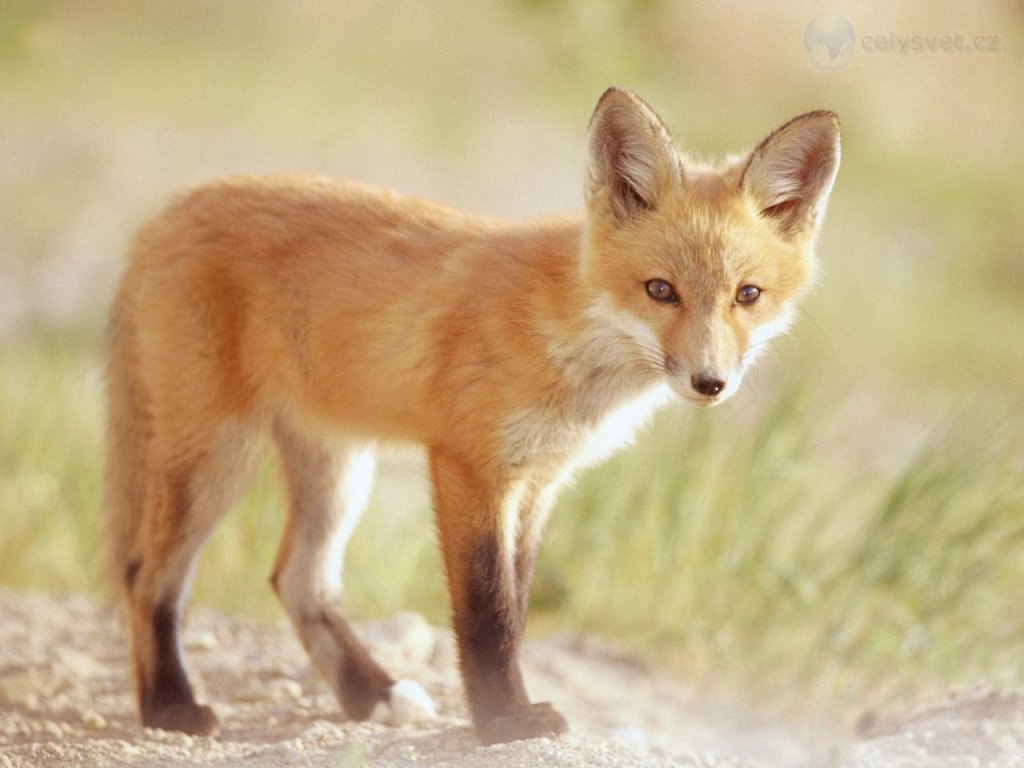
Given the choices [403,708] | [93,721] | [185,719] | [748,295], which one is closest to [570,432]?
[748,295]

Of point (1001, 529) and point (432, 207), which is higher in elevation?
point (432, 207)

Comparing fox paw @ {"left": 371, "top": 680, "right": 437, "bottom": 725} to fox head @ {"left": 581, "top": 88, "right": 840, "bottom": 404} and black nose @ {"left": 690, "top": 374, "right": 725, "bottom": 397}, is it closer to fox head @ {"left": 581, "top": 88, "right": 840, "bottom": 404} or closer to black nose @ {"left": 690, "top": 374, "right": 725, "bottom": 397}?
fox head @ {"left": 581, "top": 88, "right": 840, "bottom": 404}

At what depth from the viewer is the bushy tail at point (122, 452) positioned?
3814mm

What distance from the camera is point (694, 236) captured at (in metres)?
3.01

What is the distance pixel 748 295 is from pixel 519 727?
118 centimetres

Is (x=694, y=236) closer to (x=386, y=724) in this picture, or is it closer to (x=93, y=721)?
(x=386, y=724)

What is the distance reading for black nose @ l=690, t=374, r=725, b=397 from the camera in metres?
2.79

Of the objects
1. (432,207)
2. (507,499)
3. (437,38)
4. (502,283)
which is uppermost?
(437,38)

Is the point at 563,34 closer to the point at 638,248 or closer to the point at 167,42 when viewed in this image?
the point at 638,248

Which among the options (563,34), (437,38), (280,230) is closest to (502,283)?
(280,230)

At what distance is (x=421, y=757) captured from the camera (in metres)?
3.00

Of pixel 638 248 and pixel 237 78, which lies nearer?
pixel 638 248

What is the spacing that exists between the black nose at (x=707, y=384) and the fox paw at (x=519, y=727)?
93cm

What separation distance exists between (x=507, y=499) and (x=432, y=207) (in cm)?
98
